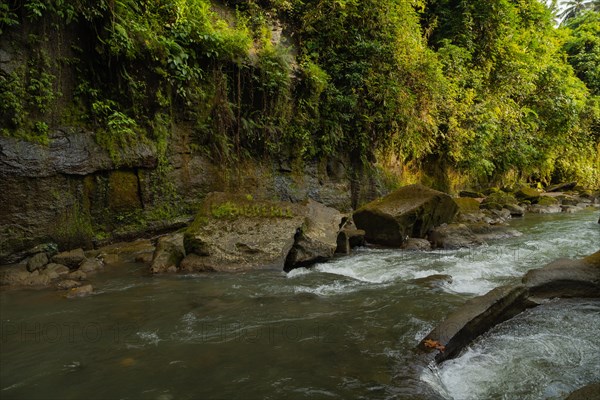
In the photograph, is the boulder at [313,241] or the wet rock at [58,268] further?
the boulder at [313,241]

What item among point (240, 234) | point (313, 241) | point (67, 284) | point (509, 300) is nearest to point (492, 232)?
point (313, 241)

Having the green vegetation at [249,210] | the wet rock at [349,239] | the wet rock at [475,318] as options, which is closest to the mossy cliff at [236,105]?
the green vegetation at [249,210]

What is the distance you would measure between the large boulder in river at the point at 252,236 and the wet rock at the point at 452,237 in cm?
263

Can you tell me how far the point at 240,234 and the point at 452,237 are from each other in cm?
489

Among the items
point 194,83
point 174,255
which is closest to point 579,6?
point 194,83

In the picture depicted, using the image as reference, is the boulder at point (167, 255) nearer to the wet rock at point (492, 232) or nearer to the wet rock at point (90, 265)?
the wet rock at point (90, 265)

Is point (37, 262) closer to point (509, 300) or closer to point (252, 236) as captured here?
point (252, 236)

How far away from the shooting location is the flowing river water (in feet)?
10.1

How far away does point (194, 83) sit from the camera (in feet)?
28.7

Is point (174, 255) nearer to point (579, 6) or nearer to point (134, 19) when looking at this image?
point (134, 19)

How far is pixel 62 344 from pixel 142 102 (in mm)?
5526

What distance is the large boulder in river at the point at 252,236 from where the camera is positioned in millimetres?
6645

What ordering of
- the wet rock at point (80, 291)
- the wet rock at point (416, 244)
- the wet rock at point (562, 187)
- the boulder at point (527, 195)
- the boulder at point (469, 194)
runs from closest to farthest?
the wet rock at point (80, 291)
the wet rock at point (416, 244)
the boulder at point (469, 194)
the boulder at point (527, 195)
the wet rock at point (562, 187)

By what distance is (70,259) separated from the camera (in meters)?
6.43
